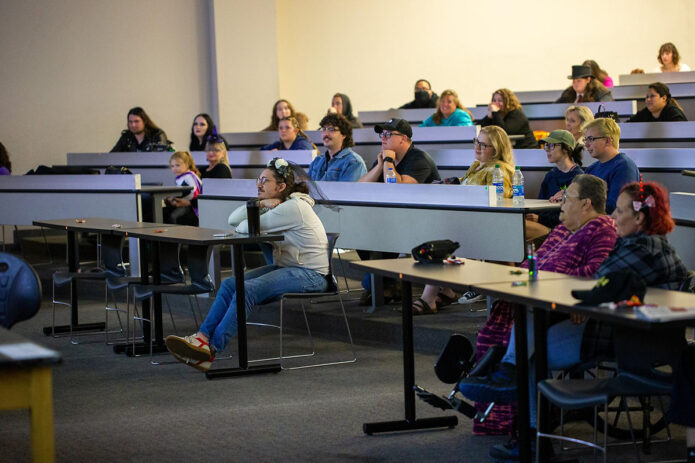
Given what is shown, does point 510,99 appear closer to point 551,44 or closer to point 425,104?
point 425,104

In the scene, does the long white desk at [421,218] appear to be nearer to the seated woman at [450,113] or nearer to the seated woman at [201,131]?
the seated woman at [450,113]

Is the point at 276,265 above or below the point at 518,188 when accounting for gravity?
below

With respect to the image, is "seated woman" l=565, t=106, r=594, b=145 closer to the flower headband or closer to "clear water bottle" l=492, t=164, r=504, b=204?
"clear water bottle" l=492, t=164, r=504, b=204

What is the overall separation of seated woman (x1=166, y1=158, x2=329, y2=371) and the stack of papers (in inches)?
108

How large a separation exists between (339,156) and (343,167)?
11cm

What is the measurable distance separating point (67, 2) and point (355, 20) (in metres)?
3.91

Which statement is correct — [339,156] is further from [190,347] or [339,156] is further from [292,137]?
[190,347]

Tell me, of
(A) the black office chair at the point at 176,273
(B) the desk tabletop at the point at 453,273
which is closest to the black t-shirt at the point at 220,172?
(A) the black office chair at the point at 176,273

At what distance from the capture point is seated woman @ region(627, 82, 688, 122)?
760cm

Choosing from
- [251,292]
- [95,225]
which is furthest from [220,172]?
[251,292]

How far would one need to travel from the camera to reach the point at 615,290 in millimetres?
2973

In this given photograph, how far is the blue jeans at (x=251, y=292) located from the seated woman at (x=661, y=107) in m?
3.53

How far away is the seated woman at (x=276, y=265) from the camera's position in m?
5.23

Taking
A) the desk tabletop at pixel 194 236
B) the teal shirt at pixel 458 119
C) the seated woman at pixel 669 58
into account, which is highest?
the seated woman at pixel 669 58
